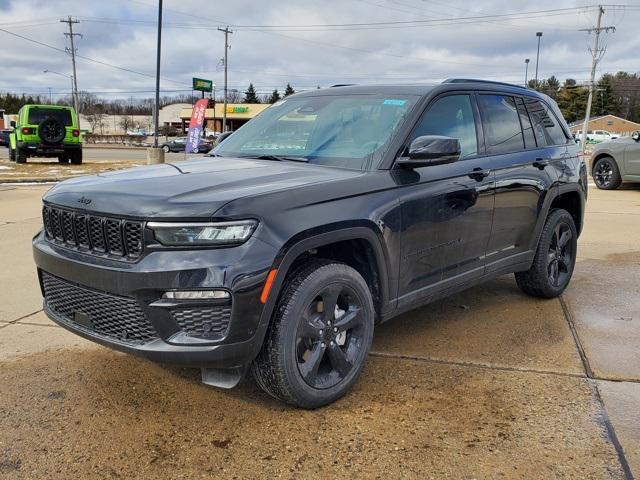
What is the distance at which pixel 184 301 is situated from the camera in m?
2.72

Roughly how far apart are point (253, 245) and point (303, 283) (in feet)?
1.28

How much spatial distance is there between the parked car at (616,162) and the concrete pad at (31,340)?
1329 centimetres

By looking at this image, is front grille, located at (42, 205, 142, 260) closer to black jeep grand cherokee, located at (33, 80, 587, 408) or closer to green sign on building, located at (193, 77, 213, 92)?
A: black jeep grand cherokee, located at (33, 80, 587, 408)

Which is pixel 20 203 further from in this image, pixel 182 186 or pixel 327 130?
pixel 182 186

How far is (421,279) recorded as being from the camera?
3.78m

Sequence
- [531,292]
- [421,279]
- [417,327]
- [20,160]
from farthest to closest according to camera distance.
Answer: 1. [20,160]
2. [531,292]
3. [417,327]
4. [421,279]

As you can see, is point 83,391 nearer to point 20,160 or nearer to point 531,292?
point 531,292

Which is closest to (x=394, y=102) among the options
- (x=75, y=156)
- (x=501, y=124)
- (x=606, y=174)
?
(x=501, y=124)

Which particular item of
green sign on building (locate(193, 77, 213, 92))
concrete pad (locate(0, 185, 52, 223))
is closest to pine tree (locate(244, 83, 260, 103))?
green sign on building (locate(193, 77, 213, 92))

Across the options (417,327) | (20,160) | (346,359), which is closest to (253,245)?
(346,359)

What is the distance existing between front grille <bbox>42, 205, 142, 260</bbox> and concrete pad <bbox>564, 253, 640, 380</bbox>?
2917 mm

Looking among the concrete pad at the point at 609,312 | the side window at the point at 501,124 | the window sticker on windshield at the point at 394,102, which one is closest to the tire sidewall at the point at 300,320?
the window sticker on windshield at the point at 394,102

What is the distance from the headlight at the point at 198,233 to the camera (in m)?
2.74

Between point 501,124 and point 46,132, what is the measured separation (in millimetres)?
21284
